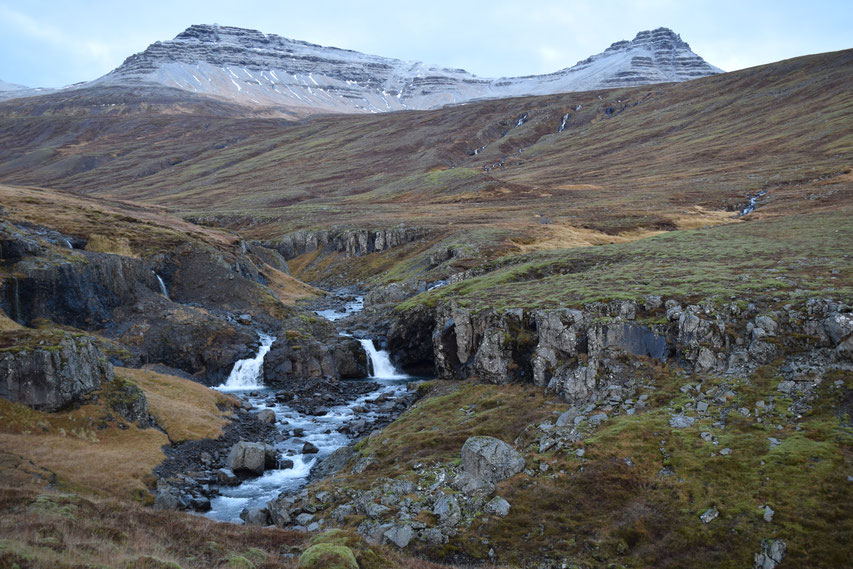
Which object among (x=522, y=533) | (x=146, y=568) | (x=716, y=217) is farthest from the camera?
(x=716, y=217)

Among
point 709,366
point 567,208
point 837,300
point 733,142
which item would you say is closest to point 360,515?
point 709,366

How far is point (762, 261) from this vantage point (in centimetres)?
4478

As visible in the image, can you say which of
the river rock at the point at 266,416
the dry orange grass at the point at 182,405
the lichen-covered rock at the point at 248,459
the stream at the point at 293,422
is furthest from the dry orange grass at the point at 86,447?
the river rock at the point at 266,416

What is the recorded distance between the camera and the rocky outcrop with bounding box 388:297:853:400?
2917cm

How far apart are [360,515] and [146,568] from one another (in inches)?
493

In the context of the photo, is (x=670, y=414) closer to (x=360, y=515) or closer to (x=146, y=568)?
(x=360, y=515)

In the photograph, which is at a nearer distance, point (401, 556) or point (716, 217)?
point (401, 556)

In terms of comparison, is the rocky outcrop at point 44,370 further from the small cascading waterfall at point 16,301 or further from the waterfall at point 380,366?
the waterfall at point 380,366

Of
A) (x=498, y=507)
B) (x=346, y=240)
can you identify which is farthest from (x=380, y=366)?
(x=346, y=240)

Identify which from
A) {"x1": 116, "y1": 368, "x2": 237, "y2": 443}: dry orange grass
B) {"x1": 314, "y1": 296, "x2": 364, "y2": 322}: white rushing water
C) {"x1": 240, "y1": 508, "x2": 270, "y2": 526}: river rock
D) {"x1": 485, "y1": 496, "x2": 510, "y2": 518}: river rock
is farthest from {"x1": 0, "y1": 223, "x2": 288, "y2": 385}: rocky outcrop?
{"x1": 485, "y1": 496, "x2": 510, "y2": 518}: river rock

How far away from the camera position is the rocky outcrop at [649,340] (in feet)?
95.7

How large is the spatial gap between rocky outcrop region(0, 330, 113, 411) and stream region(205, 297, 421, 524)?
1267cm

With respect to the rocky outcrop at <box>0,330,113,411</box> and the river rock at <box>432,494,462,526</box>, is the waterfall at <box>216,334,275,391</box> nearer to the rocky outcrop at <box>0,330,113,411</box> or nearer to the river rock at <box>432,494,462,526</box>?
the rocky outcrop at <box>0,330,113,411</box>

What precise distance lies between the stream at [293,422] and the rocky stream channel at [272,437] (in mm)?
55
